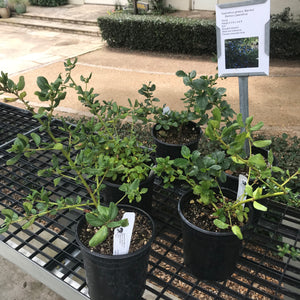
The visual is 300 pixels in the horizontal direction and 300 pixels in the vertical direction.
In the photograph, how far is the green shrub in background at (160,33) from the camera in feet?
21.3

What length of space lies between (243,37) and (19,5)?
11.8 meters

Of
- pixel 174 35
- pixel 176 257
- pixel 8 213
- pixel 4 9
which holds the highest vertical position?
pixel 4 9

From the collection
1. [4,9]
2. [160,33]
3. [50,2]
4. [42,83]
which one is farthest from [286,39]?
[4,9]

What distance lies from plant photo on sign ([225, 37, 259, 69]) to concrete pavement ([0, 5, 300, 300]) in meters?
1.88

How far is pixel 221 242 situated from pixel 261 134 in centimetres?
247

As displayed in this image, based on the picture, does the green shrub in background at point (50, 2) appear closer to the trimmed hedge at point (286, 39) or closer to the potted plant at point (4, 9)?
the potted plant at point (4, 9)

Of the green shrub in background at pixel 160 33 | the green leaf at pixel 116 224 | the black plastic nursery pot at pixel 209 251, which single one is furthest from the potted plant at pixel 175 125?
the green shrub in background at pixel 160 33

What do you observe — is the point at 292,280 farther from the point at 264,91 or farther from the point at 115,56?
the point at 115,56

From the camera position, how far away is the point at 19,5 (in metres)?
11.3

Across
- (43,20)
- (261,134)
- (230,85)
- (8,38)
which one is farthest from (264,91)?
(43,20)

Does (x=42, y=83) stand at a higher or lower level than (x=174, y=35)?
lower

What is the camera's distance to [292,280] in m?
1.29

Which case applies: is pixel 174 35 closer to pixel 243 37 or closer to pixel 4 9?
pixel 243 37

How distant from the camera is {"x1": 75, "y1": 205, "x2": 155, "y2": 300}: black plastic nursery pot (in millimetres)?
1116
